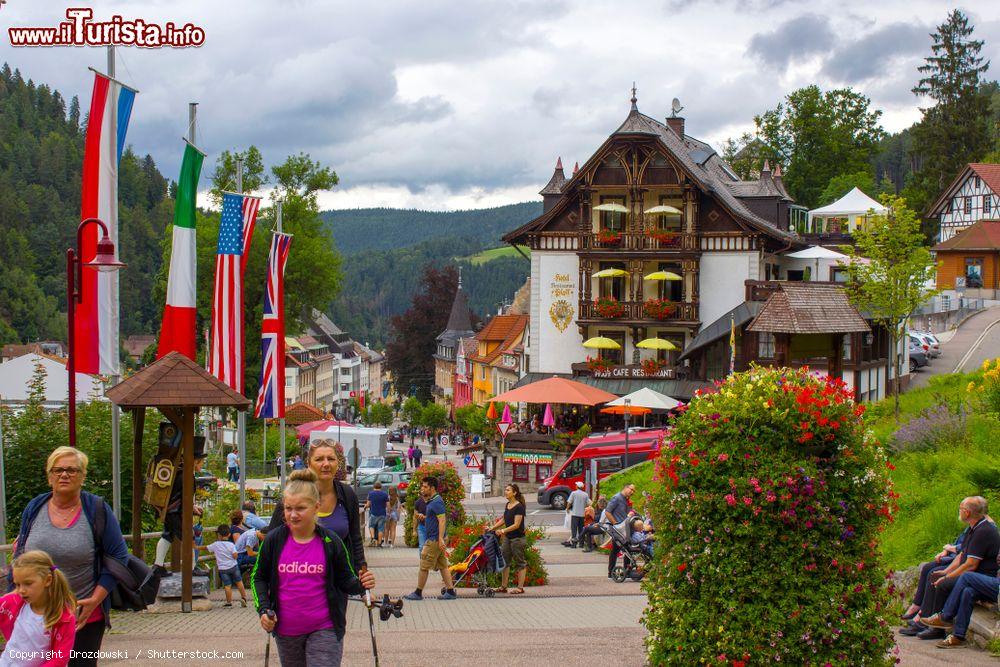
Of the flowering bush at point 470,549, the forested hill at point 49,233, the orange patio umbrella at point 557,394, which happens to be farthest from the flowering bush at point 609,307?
the forested hill at point 49,233

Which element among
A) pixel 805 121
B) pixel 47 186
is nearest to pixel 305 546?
pixel 805 121

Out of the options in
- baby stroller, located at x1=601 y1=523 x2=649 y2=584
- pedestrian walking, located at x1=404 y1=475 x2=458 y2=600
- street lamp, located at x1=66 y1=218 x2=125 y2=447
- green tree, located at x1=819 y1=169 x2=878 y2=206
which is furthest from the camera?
green tree, located at x1=819 y1=169 x2=878 y2=206

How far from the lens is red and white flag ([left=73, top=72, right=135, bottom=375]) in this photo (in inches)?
588

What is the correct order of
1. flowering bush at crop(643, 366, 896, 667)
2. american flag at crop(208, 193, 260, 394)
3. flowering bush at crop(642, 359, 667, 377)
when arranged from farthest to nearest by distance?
flowering bush at crop(642, 359, 667, 377) → american flag at crop(208, 193, 260, 394) → flowering bush at crop(643, 366, 896, 667)

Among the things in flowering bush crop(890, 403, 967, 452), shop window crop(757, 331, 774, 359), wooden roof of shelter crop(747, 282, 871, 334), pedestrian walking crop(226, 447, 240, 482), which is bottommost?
pedestrian walking crop(226, 447, 240, 482)

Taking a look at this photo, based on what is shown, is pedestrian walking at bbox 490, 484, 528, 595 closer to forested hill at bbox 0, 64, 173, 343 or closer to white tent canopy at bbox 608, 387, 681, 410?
white tent canopy at bbox 608, 387, 681, 410

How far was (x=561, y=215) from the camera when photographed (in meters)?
48.9

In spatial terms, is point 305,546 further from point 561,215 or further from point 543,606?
point 561,215

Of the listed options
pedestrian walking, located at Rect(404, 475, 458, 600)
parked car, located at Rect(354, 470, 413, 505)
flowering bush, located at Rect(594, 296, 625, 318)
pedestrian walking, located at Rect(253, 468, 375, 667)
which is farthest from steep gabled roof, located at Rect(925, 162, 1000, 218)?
pedestrian walking, located at Rect(253, 468, 375, 667)

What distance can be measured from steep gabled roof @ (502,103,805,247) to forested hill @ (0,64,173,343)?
84.2 meters

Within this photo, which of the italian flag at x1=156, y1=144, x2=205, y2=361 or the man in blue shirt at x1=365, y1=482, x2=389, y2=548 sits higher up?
the italian flag at x1=156, y1=144, x2=205, y2=361

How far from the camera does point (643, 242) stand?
47.7 meters

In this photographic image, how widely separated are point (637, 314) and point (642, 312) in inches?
8.0

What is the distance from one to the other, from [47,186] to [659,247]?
6105 inches
